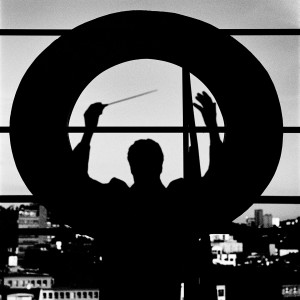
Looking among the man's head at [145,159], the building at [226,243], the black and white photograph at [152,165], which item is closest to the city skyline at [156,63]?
the black and white photograph at [152,165]

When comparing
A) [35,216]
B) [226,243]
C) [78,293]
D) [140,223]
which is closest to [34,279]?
[78,293]

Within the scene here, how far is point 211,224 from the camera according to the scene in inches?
70.2

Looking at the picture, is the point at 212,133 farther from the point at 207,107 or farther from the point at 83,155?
the point at 83,155

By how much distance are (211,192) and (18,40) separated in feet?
5.06

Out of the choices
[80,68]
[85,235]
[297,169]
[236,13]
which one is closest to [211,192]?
[85,235]

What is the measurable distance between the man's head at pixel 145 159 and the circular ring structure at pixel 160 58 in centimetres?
30

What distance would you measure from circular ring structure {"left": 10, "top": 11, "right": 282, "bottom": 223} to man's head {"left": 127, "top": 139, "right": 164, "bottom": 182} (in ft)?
0.97

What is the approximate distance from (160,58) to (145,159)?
548mm

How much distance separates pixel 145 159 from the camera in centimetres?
160

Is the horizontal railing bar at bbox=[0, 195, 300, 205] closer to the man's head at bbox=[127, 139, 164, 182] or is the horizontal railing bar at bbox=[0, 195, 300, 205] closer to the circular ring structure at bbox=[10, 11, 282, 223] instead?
the circular ring structure at bbox=[10, 11, 282, 223]

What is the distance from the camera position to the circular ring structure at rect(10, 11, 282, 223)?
1.80 meters

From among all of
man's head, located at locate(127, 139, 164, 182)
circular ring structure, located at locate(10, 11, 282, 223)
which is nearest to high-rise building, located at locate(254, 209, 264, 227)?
circular ring structure, located at locate(10, 11, 282, 223)

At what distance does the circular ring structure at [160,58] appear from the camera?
1.80 metres

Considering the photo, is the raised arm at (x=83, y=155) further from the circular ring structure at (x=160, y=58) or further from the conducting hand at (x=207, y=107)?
the conducting hand at (x=207, y=107)
